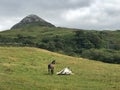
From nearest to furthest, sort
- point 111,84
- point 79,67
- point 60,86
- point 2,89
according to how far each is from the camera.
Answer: point 2,89 < point 60,86 < point 111,84 < point 79,67

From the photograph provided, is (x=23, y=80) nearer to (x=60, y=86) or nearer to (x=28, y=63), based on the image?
(x=60, y=86)

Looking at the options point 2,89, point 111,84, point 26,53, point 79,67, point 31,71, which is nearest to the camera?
point 2,89

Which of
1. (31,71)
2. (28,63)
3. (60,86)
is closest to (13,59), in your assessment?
(28,63)

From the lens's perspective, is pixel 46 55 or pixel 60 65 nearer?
pixel 60 65

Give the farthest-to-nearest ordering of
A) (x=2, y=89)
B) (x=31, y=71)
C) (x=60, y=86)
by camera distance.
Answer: (x=31, y=71) < (x=60, y=86) < (x=2, y=89)

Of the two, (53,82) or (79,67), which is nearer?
(53,82)

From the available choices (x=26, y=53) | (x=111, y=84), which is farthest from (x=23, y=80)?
(x=26, y=53)

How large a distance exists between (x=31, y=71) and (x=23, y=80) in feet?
35.8

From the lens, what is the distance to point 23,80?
40438 mm

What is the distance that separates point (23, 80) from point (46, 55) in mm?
32199

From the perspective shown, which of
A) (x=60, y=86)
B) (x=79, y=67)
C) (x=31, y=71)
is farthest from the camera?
(x=79, y=67)

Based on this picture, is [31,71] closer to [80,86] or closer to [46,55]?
[80,86]

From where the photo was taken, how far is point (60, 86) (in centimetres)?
3725

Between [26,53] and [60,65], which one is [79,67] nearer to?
[60,65]
